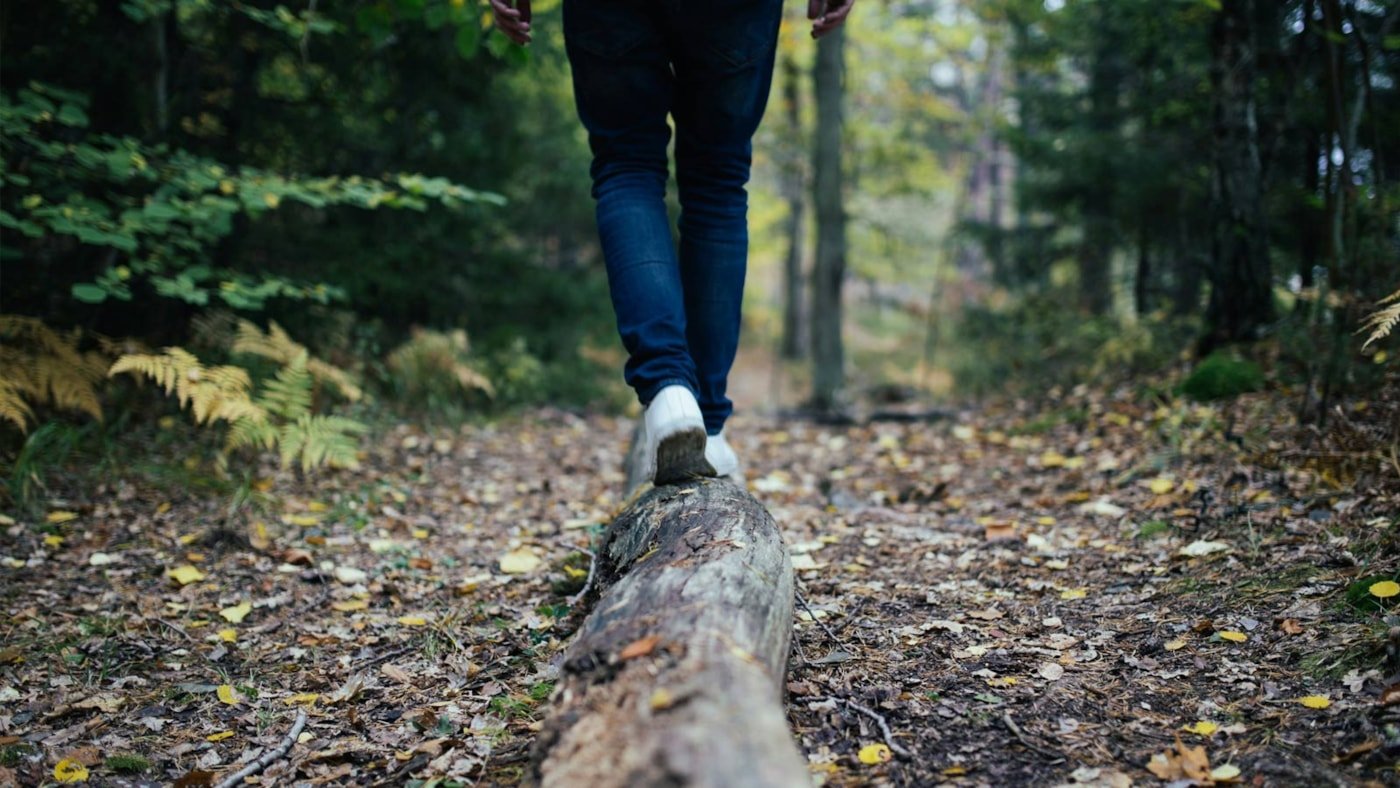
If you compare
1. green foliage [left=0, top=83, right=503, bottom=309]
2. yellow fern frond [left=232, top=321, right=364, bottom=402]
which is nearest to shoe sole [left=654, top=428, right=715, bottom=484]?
green foliage [left=0, top=83, right=503, bottom=309]

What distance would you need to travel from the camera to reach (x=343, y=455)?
3.31m

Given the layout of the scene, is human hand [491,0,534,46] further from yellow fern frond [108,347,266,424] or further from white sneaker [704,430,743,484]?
yellow fern frond [108,347,266,424]

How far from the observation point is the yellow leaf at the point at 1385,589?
5.74 feet

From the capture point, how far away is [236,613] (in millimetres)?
2346

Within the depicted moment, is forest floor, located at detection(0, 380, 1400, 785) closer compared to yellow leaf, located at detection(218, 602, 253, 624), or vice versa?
forest floor, located at detection(0, 380, 1400, 785)

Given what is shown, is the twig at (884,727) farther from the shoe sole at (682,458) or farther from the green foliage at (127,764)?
the green foliage at (127,764)

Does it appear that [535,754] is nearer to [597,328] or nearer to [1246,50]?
[1246,50]

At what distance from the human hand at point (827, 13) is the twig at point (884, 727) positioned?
5.28 ft

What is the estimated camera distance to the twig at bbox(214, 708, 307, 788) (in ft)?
5.07

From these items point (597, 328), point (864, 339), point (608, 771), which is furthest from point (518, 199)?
point (864, 339)

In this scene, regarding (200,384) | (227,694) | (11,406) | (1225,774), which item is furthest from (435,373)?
(1225,774)

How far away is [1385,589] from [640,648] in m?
1.60

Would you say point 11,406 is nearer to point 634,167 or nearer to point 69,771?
point 69,771

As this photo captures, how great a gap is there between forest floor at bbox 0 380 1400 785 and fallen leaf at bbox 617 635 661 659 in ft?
1.40
